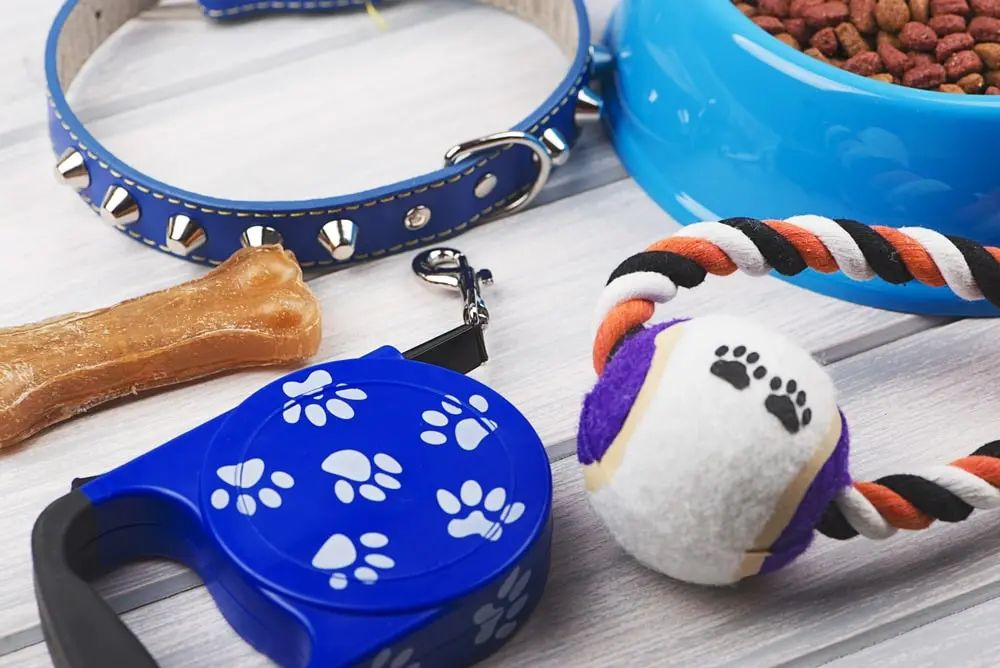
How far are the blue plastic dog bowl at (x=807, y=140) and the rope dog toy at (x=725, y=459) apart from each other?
0.17 m

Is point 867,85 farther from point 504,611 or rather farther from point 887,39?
point 504,611

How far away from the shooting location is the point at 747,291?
704 mm

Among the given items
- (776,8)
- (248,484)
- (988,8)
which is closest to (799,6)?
(776,8)

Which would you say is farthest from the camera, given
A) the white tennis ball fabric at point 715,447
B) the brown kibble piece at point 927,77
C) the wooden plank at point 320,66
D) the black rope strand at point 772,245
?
the wooden plank at point 320,66

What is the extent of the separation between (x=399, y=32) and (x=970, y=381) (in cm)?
50

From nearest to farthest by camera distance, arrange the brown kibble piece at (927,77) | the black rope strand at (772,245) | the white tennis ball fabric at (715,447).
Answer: the white tennis ball fabric at (715,447)
the black rope strand at (772,245)
the brown kibble piece at (927,77)

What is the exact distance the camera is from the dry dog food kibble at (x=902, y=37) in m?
0.69

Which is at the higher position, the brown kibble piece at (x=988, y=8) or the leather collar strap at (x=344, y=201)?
the brown kibble piece at (x=988, y=8)

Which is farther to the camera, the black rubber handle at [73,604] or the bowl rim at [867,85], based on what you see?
the bowl rim at [867,85]

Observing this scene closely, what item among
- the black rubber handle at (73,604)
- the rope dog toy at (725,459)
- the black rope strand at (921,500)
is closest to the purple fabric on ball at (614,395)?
the rope dog toy at (725,459)

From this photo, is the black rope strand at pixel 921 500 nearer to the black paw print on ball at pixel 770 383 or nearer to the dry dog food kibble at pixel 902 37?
the black paw print on ball at pixel 770 383

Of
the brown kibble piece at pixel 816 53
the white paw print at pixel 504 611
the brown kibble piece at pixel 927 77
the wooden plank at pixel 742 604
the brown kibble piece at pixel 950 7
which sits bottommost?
the wooden plank at pixel 742 604

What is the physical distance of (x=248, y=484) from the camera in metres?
0.53

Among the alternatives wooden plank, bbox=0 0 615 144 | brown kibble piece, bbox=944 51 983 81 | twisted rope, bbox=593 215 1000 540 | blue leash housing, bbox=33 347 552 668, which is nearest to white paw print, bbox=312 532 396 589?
blue leash housing, bbox=33 347 552 668
